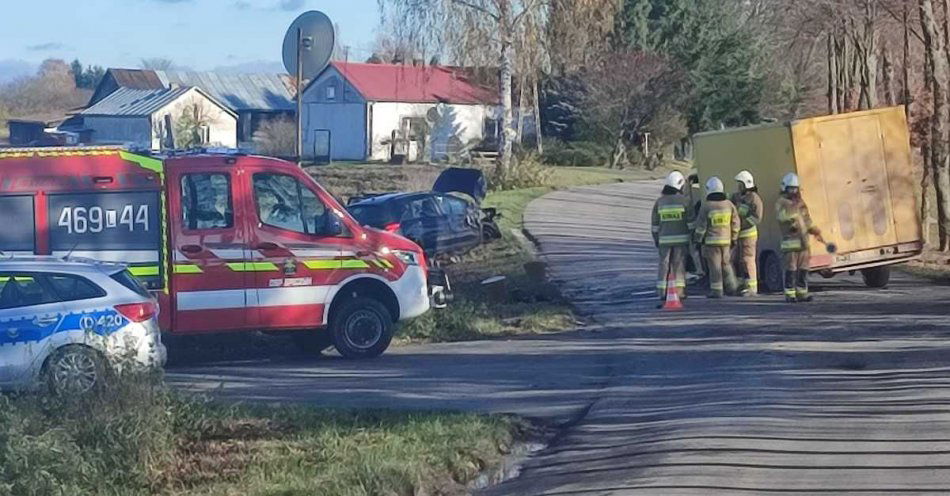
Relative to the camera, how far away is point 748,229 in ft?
67.4

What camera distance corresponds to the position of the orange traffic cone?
20125 millimetres

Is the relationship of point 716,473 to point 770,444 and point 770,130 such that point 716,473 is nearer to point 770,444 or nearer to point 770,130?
point 770,444

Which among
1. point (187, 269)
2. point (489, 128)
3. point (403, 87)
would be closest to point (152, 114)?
point (403, 87)

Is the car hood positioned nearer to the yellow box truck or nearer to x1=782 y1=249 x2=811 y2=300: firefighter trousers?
the yellow box truck

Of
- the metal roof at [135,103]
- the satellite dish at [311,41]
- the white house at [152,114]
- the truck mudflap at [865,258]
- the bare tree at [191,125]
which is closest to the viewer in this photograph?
the satellite dish at [311,41]

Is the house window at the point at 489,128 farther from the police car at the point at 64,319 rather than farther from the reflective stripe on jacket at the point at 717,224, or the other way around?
the police car at the point at 64,319

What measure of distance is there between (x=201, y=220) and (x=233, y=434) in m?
5.15

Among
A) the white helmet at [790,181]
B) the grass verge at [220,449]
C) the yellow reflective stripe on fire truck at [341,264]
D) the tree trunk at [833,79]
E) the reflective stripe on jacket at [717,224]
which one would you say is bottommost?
the grass verge at [220,449]

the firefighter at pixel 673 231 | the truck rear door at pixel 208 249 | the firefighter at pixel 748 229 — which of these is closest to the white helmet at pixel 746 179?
the firefighter at pixel 748 229

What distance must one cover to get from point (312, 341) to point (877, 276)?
941 cm

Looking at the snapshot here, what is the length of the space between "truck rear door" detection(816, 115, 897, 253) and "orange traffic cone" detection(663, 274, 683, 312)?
2756 mm

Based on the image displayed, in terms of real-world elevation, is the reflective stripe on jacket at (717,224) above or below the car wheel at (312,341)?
above

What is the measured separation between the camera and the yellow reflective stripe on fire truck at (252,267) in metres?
15.8

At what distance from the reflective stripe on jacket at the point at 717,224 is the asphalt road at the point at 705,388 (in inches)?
36.1
